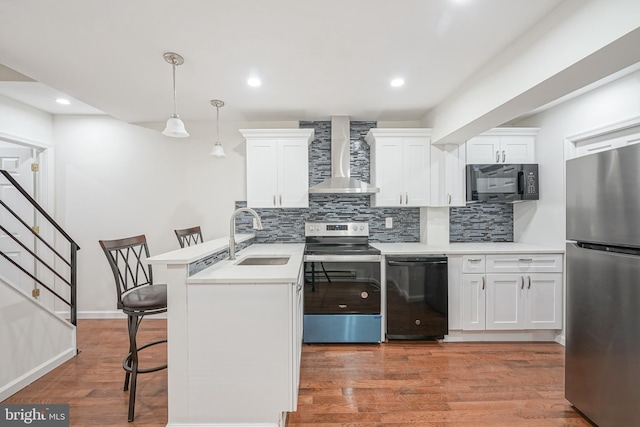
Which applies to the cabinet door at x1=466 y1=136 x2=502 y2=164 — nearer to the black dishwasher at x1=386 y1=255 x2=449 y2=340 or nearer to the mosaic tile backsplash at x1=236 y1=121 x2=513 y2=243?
the mosaic tile backsplash at x1=236 y1=121 x2=513 y2=243

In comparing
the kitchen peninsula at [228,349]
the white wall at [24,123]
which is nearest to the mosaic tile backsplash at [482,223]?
the kitchen peninsula at [228,349]

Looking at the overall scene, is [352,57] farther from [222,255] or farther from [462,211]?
[462,211]

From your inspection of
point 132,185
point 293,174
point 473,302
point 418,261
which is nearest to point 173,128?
point 293,174

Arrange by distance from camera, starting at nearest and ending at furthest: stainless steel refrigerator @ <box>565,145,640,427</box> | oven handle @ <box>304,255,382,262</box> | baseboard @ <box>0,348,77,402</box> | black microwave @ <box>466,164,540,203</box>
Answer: stainless steel refrigerator @ <box>565,145,640,427</box> < baseboard @ <box>0,348,77,402</box> < oven handle @ <box>304,255,382,262</box> < black microwave @ <box>466,164,540,203</box>

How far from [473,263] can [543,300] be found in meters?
0.76

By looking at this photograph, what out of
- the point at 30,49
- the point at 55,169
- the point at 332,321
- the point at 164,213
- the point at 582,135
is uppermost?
the point at 30,49

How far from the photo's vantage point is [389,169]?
3254 mm

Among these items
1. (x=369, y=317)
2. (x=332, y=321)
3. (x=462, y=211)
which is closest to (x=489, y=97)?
(x=462, y=211)

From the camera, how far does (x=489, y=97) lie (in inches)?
86.8

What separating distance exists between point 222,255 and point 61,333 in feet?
5.43

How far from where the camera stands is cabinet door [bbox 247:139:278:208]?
3.27 meters

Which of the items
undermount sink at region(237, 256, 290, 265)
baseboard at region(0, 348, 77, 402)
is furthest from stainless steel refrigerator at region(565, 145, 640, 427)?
baseboard at region(0, 348, 77, 402)

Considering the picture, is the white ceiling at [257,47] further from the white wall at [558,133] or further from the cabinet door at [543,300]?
the cabinet door at [543,300]

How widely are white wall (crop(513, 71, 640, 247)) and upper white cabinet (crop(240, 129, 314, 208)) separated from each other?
8.35 ft
